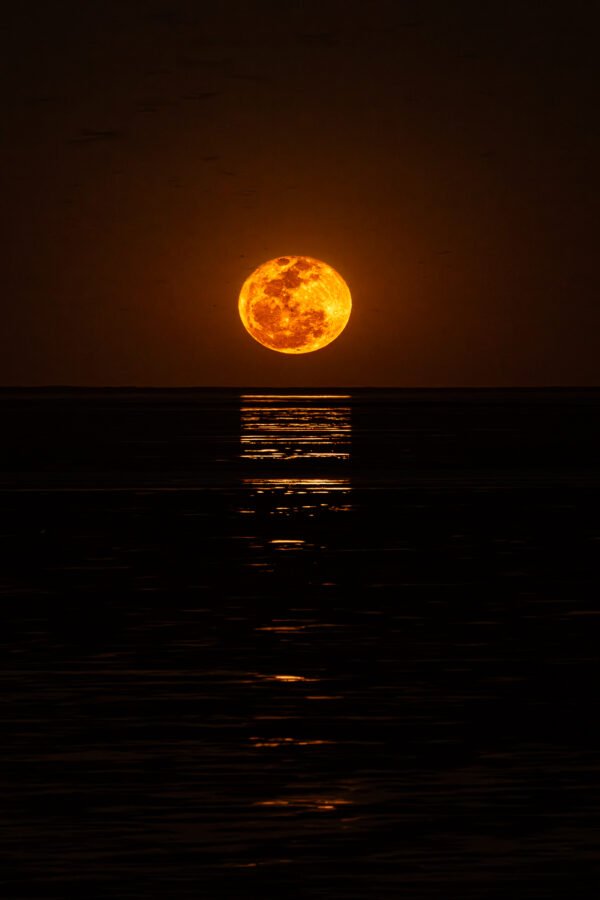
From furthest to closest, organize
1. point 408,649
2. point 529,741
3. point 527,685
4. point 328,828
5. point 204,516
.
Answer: point 204,516 < point 408,649 < point 527,685 < point 529,741 < point 328,828

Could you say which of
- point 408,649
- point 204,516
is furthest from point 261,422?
point 408,649

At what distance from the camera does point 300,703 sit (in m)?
13.8

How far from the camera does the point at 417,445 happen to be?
63.7 metres

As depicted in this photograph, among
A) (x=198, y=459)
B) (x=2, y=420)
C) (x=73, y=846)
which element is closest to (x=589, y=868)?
(x=73, y=846)

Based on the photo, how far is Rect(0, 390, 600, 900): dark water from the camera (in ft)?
32.0

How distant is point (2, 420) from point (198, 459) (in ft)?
174

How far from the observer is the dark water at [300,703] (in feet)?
32.0

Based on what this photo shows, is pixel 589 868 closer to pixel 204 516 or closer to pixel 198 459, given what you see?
pixel 204 516

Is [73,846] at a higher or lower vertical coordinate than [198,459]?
lower

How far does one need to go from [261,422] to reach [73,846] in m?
82.6

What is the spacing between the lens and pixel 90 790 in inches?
437

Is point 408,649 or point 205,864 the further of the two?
point 408,649

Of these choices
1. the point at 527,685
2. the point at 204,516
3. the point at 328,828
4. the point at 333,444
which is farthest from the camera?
the point at 333,444

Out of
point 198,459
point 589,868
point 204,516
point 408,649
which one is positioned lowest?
point 589,868
